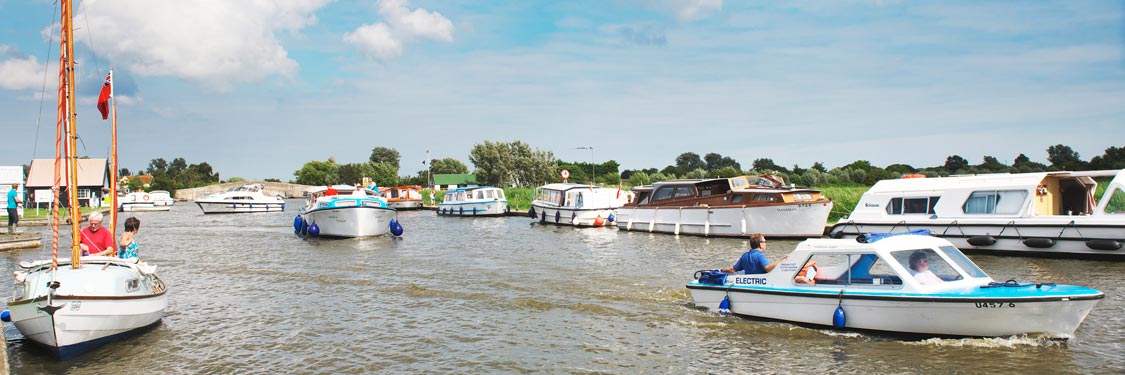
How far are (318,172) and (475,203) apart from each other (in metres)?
127

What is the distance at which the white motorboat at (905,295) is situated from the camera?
10.6m

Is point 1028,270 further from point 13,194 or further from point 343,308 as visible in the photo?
point 13,194

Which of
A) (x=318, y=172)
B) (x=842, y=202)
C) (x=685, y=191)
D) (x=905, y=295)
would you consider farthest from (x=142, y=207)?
(x=318, y=172)

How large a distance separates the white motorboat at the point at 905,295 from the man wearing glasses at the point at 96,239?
37.2 feet

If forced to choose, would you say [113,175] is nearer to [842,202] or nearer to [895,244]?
[895,244]

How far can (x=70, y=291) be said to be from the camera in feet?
35.1

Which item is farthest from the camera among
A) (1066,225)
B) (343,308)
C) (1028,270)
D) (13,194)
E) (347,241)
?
(347,241)

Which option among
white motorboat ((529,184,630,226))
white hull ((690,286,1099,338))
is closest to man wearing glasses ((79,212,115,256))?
white hull ((690,286,1099,338))

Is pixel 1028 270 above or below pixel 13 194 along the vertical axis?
below

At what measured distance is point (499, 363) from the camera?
1110cm

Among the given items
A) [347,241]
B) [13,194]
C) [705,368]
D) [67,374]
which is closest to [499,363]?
[705,368]

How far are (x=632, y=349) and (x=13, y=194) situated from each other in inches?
1128

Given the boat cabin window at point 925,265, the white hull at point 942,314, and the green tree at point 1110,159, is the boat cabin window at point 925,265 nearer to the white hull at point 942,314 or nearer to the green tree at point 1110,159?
the white hull at point 942,314

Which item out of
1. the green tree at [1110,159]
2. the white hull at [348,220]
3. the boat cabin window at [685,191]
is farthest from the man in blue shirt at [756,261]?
the green tree at [1110,159]
